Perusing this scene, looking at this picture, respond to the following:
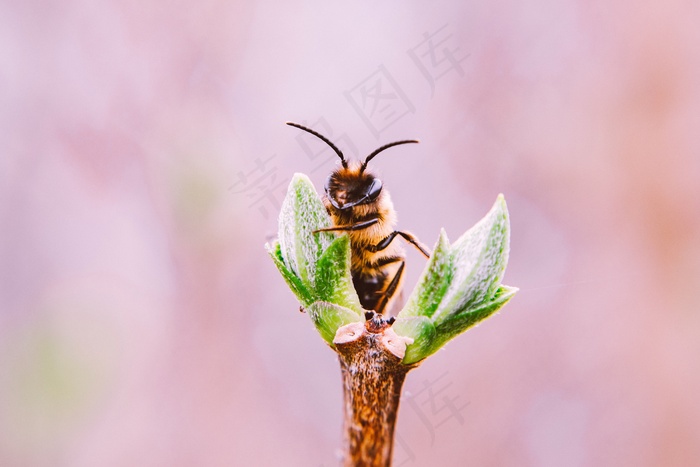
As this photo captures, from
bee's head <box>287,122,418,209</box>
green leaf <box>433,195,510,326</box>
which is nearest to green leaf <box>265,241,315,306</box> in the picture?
green leaf <box>433,195,510,326</box>

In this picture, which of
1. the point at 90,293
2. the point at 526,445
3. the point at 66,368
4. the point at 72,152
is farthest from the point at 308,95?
the point at 526,445

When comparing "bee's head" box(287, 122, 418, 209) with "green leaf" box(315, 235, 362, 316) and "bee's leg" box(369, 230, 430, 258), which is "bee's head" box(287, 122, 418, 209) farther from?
"green leaf" box(315, 235, 362, 316)

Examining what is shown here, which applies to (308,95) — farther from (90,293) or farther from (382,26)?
(90,293)

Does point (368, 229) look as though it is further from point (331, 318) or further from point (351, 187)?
point (331, 318)

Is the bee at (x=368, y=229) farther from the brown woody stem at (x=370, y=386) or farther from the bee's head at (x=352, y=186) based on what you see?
the brown woody stem at (x=370, y=386)

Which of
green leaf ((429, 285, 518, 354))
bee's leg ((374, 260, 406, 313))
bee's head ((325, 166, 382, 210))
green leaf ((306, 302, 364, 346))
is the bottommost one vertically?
bee's leg ((374, 260, 406, 313))

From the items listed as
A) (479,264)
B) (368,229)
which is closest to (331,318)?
(479,264)
